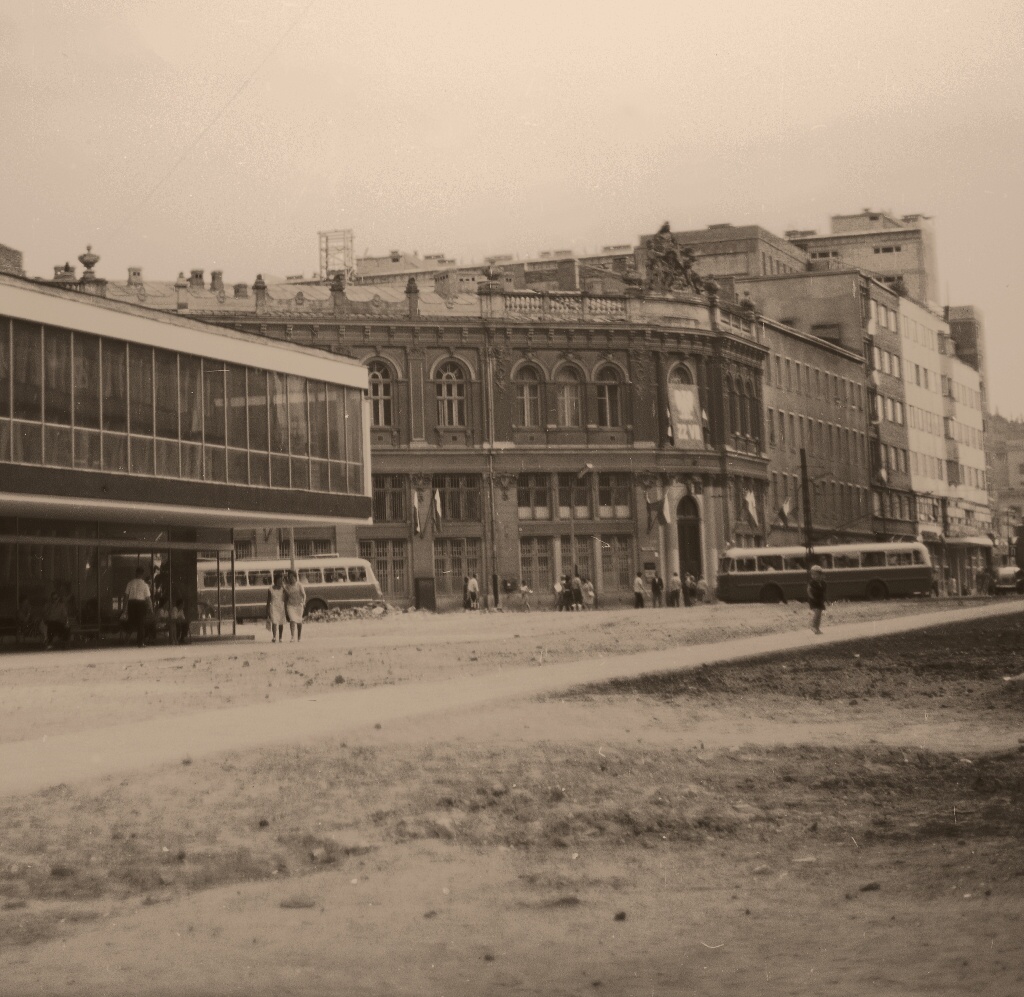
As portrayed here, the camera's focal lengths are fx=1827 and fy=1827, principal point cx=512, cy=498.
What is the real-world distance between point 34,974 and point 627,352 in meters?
78.3

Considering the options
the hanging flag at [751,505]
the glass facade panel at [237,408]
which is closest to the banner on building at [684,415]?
the hanging flag at [751,505]

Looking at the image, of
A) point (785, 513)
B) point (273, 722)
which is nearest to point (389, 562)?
point (785, 513)

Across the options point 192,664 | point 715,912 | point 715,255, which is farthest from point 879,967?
point 715,255

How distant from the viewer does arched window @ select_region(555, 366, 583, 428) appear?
84.7 m

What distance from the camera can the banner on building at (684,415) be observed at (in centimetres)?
8731

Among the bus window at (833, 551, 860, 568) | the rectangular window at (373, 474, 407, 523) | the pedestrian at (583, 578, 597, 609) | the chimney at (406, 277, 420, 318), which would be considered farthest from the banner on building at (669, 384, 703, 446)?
the rectangular window at (373, 474, 407, 523)

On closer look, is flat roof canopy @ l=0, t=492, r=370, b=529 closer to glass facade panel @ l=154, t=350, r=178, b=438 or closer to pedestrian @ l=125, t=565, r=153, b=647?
glass facade panel @ l=154, t=350, r=178, b=438

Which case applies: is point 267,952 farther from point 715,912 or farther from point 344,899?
point 715,912

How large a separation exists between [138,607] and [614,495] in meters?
44.7

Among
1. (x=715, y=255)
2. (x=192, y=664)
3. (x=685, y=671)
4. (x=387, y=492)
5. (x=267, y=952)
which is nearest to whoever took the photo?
(x=267, y=952)

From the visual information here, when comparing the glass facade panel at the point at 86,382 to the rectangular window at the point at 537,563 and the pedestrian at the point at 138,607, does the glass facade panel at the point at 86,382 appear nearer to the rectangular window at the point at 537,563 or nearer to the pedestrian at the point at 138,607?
the pedestrian at the point at 138,607

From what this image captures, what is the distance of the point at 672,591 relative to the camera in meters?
82.4

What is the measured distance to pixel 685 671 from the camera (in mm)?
→ 26422

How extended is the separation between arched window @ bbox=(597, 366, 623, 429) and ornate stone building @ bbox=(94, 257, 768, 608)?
94mm
